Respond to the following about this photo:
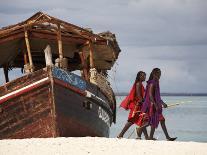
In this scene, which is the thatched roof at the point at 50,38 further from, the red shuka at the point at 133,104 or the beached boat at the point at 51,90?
the red shuka at the point at 133,104

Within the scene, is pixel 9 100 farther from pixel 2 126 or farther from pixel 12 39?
pixel 12 39

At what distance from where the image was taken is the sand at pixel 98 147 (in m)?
10.1

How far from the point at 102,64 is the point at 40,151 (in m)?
9.21

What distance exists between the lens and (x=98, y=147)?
10.7 m

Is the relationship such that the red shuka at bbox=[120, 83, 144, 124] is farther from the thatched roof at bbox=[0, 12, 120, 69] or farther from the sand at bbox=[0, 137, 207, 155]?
the thatched roof at bbox=[0, 12, 120, 69]

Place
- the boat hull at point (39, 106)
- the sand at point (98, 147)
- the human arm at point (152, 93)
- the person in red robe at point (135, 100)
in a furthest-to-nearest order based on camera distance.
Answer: the boat hull at point (39, 106)
the person in red robe at point (135, 100)
the human arm at point (152, 93)
the sand at point (98, 147)

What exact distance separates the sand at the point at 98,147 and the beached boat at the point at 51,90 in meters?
1.56

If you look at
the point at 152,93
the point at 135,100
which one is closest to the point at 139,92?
the point at 135,100

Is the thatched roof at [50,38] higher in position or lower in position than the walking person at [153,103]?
higher

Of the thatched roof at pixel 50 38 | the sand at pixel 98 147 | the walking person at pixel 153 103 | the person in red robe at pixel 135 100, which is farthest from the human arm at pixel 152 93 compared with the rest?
the thatched roof at pixel 50 38

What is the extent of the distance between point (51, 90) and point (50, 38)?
2.40m

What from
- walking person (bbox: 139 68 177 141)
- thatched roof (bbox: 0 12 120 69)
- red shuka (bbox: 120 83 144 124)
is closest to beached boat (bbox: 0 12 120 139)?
thatched roof (bbox: 0 12 120 69)

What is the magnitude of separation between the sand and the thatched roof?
12.1 ft

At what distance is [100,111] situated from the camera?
15516 millimetres
